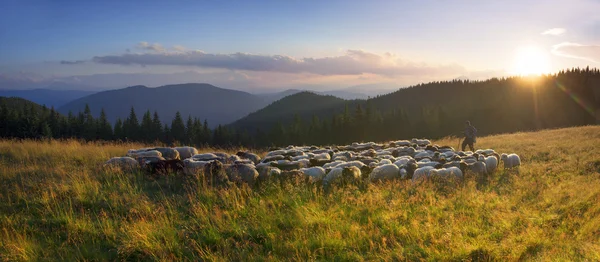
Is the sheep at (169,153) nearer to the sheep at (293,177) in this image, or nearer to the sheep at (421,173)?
the sheep at (293,177)

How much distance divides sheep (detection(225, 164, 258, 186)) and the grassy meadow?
927 millimetres

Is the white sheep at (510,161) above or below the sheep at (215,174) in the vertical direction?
below

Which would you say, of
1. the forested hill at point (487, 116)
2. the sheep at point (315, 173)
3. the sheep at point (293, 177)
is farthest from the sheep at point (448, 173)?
the forested hill at point (487, 116)

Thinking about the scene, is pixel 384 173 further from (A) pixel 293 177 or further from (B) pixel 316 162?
(A) pixel 293 177

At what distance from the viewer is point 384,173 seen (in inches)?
451

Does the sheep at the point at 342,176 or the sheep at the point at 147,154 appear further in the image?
the sheep at the point at 147,154

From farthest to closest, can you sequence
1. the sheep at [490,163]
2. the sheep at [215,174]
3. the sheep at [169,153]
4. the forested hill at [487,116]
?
the forested hill at [487,116], the sheep at [169,153], the sheep at [490,163], the sheep at [215,174]

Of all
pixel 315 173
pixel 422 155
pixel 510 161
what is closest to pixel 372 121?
pixel 422 155

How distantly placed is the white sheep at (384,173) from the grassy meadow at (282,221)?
43.2 inches

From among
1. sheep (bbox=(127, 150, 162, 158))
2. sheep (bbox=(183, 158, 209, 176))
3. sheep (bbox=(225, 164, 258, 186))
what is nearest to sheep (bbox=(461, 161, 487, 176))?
sheep (bbox=(225, 164, 258, 186))

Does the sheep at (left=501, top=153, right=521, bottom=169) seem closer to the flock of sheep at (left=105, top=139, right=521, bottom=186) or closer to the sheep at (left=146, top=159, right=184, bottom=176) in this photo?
the flock of sheep at (left=105, top=139, right=521, bottom=186)

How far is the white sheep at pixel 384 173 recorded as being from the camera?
36.8ft

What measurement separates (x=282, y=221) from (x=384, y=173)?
574 centimetres

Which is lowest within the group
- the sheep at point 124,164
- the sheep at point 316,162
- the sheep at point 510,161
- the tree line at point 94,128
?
the tree line at point 94,128
